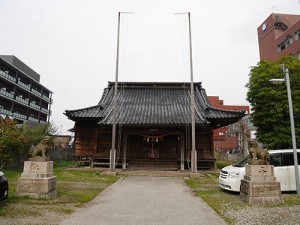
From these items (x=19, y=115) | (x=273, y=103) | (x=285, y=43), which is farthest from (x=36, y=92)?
(x=285, y=43)

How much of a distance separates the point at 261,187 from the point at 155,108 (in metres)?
14.0

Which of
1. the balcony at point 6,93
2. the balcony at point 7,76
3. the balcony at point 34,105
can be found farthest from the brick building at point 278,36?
the balcony at point 34,105

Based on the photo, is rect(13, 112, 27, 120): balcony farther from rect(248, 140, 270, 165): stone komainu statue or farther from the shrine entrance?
rect(248, 140, 270, 165): stone komainu statue

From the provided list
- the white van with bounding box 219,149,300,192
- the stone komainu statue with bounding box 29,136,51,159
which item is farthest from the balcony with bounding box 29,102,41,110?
the white van with bounding box 219,149,300,192

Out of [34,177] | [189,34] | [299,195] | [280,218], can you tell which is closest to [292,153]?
[299,195]

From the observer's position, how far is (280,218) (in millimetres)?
5570

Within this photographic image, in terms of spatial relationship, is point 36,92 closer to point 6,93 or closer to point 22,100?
point 22,100

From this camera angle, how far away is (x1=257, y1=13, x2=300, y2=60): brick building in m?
33.6

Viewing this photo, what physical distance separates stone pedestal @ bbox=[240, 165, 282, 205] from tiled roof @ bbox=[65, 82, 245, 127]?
9.27 meters

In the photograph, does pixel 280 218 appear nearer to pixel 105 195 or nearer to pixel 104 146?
pixel 105 195

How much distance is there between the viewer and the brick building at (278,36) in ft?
110

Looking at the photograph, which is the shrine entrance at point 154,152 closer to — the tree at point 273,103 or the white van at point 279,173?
the tree at point 273,103

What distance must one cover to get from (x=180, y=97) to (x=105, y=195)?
15.9 metres

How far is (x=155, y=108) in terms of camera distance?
67.6 feet
